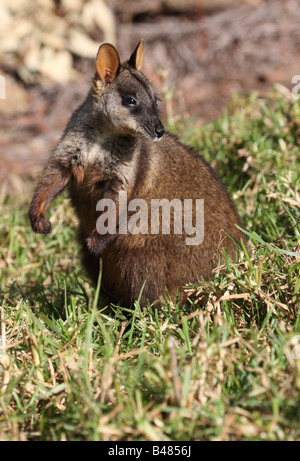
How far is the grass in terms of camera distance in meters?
2.37

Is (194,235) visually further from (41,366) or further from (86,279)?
(41,366)

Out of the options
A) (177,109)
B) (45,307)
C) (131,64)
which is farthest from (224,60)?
(45,307)

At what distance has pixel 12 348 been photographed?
3.12 metres

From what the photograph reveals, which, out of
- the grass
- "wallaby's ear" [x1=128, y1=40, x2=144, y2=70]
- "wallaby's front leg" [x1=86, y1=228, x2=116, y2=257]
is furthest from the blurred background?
the grass

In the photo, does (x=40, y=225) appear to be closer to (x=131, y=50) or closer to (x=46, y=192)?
(x=46, y=192)

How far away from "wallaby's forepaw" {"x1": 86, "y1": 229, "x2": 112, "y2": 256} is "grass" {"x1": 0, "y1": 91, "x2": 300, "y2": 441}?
0.41m

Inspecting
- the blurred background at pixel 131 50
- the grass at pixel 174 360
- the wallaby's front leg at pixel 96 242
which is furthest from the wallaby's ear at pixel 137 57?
the blurred background at pixel 131 50

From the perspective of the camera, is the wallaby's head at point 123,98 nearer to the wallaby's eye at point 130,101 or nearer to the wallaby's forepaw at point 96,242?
the wallaby's eye at point 130,101

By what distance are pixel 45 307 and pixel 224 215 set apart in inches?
52.9

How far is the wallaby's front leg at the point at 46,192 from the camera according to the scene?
3688mm

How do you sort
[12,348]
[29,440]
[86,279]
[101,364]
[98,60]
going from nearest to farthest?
1. [29,440]
2. [101,364]
3. [12,348]
4. [98,60]
5. [86,279]

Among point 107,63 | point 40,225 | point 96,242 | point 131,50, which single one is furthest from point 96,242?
point 131,50

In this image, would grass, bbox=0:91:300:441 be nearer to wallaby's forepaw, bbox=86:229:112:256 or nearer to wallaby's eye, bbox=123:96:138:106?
wallaby's forepaw, bbox=86:229:112:256

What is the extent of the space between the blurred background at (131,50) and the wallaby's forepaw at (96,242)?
13.9 feet
